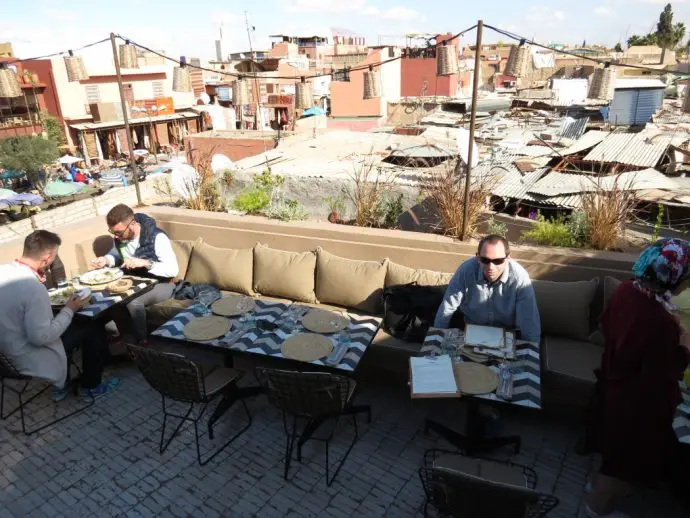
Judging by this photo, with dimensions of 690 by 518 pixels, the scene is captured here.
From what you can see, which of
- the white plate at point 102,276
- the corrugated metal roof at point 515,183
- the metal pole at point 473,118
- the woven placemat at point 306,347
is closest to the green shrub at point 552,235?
the metal pole at point 473,118

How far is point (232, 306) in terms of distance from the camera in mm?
4238

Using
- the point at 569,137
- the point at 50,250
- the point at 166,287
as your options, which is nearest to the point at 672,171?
the point at 569,137

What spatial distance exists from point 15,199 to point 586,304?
23.8 m

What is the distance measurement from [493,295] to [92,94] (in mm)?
35687

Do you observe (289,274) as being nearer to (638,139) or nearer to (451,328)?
(451,328)

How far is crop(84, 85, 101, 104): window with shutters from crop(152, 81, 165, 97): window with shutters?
13.6ft

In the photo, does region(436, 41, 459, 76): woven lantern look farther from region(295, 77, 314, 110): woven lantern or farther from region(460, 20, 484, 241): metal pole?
region(460, 20, 484, 241): metal pole

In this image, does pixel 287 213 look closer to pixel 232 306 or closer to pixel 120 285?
pixel 232 306

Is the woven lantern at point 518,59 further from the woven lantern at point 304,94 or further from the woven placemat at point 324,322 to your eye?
the woven placemat at point 324,322

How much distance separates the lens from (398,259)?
498cm

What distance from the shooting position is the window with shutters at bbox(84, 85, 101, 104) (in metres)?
32.2

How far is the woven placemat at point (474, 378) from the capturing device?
3049 millimetres

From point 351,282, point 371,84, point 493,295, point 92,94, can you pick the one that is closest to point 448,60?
point 371,84

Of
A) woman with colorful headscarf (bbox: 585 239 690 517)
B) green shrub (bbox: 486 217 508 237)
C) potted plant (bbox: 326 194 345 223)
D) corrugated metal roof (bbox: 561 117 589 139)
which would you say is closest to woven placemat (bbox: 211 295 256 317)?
potted plant (bbox: 326 194 345 223)
